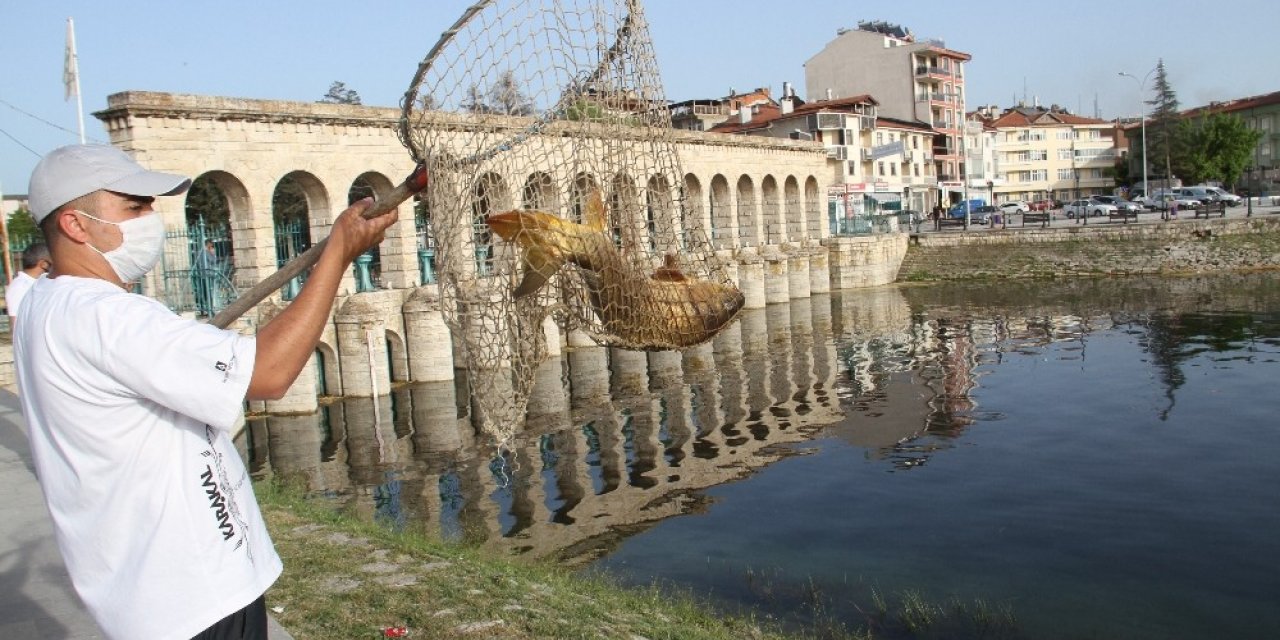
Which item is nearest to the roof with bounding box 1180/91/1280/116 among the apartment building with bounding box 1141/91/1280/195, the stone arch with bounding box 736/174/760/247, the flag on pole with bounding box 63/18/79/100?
the apartment building with bounding box 1141/91/1280/195

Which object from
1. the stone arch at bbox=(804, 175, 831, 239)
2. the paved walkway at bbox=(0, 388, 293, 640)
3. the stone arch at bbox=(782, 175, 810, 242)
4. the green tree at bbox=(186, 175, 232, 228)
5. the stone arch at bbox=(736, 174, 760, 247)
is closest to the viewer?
the paved walkway at bbox=(0, 388, 293, 640)

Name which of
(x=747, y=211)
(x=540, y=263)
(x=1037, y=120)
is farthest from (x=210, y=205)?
(x=1037, y=120)

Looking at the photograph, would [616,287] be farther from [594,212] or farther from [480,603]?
[480,603]

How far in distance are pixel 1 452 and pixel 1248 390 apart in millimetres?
21155

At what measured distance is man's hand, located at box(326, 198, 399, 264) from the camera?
3.07m

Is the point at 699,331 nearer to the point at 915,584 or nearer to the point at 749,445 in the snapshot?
the point at 915,584

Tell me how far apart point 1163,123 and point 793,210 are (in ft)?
170

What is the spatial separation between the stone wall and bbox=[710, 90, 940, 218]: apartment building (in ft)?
41.2

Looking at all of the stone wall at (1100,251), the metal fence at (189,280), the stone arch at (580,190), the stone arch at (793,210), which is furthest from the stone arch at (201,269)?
the stone wall at (1100,251)

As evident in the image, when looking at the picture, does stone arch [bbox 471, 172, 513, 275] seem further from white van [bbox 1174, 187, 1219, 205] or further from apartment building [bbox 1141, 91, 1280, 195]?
apartment building [bbox 1141, 91, 1280, 195]

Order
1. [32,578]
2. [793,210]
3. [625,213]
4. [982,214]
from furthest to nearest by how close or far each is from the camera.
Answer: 1. [982,214]
2. [793,210]
3. [32,578]
4. [625,213]

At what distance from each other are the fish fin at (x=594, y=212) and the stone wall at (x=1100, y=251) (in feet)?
145

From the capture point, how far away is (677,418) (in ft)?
70.3

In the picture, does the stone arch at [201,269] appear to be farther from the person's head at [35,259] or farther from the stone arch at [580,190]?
the stone arch at [580,190]
